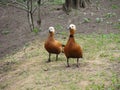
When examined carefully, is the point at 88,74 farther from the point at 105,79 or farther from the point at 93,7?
the point at 93,7

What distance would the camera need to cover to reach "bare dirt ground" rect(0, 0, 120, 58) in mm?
13439

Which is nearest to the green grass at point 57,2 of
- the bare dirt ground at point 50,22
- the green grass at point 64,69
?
the bare dirt ground at point 50,22

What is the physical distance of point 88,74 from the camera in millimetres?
8188

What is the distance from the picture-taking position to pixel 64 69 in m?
8.71

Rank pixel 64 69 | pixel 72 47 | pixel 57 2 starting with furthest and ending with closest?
pixel 57 2, pixel 64 69, pixel 72 47

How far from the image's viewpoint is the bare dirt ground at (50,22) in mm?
13439

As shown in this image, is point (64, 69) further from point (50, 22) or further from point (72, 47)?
point (50, 22)

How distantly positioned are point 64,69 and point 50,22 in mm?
6402

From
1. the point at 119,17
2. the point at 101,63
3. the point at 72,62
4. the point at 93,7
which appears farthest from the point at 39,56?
the point at 93,7

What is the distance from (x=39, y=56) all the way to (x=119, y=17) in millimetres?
5143

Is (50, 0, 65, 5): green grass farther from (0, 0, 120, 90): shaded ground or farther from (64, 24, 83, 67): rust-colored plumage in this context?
(64, 24, 83, 67): rust-colored plumage

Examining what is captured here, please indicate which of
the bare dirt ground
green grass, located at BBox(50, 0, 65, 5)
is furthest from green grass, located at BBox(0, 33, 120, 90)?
green grass, located at BBox(50, 0, 65, 5)

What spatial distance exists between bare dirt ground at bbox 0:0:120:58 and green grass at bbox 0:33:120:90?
1.24m

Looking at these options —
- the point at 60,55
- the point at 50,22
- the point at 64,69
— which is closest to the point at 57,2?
the point at 50,22
